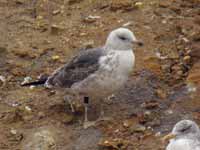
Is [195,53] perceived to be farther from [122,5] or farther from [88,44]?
[122,5]

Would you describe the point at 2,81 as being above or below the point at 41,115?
above

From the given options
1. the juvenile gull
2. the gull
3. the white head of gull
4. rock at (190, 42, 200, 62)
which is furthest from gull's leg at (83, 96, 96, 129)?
rock at (190, 42, 200, 62)

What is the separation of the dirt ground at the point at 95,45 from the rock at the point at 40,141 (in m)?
0.01

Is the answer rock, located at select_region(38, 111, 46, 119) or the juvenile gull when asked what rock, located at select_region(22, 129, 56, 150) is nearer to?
rock, located at select_region(38, 111, 46, 119)

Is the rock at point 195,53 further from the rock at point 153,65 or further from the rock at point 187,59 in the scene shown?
the rock at point 153,65

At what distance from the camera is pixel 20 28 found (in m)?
12.0

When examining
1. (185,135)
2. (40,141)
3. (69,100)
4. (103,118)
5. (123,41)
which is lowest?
→ (40,141)

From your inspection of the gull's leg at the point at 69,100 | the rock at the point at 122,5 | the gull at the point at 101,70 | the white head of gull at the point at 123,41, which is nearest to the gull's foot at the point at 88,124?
the gull at the point at 101,70

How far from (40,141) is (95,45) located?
2.30 meters

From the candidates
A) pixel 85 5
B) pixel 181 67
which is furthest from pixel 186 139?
pixel 85 5

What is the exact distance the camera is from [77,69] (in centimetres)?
1005

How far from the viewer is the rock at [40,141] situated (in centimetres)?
952

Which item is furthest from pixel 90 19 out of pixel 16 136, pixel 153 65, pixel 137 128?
pixel 16 136

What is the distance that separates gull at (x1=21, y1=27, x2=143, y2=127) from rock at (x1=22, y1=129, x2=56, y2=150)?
20.7 inches
